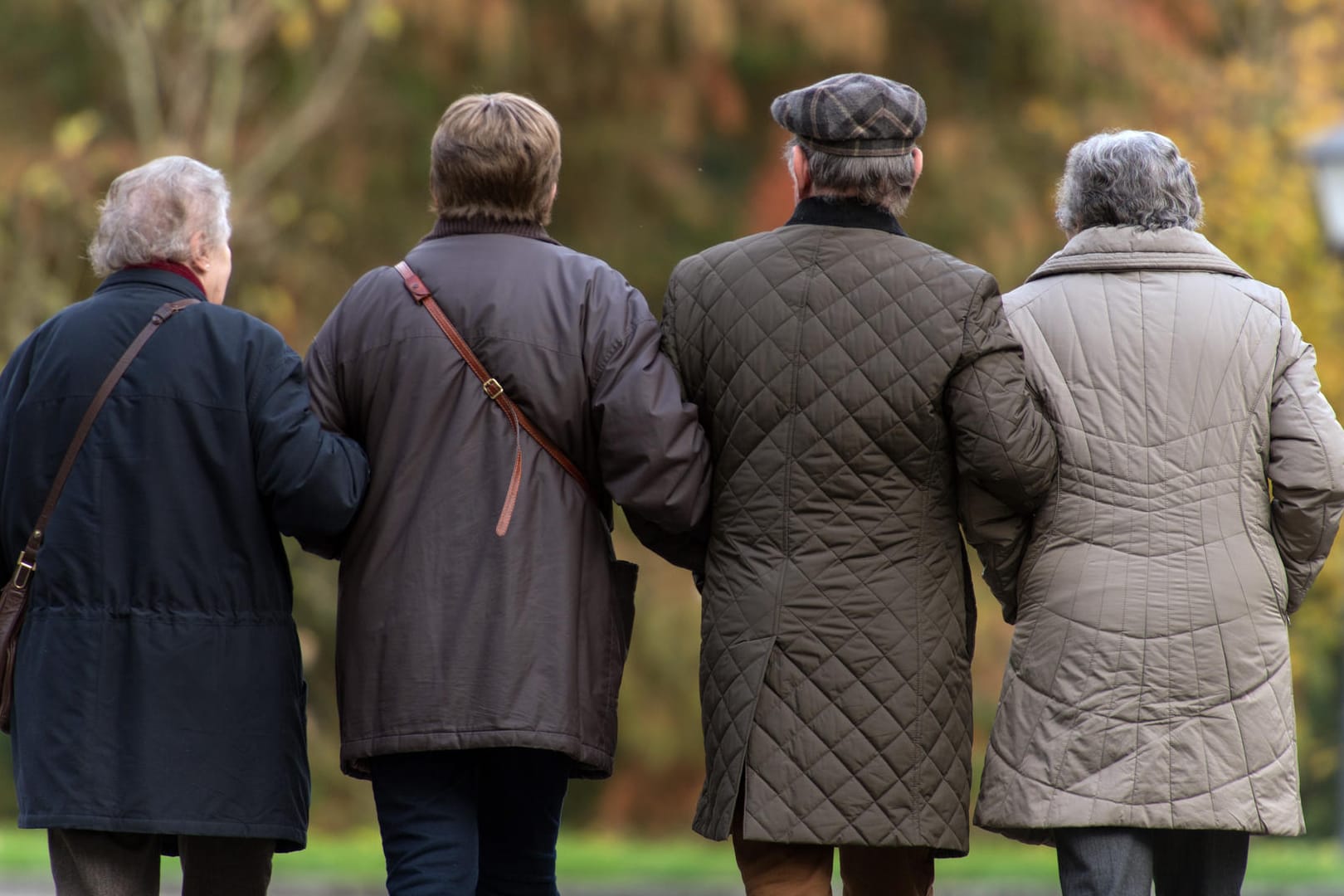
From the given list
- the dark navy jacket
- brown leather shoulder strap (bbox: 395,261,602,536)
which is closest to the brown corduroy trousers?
brown leather shoulder strap (bbox: 395,261,602,536)

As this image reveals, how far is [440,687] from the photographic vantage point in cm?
395

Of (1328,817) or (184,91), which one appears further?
(1328,817)

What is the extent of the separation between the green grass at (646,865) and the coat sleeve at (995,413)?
4315mm

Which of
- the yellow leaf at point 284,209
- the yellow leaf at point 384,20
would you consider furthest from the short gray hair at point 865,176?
the yellow leaf at point 284,209

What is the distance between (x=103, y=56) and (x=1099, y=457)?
30.3 feet

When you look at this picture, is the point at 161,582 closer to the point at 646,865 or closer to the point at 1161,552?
the point at 1161,552

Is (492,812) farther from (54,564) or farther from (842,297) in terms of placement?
(842,297)

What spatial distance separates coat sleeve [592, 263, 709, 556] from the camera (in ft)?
13.1

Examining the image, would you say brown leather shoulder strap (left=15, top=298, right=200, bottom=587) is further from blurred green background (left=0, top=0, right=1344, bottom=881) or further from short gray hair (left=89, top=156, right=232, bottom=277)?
blurred green background (left=0, top=0, right=1344, bottom=881)

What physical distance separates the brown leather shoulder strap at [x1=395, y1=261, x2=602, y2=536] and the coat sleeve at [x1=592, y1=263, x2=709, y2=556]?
85 millimetres

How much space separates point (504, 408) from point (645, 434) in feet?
0.93

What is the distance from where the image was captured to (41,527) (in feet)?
13.1

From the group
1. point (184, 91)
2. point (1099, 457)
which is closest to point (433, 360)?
point (1099, 457)

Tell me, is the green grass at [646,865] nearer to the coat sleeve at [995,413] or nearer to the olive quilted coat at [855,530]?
the olive quilted coat at [855,530]
